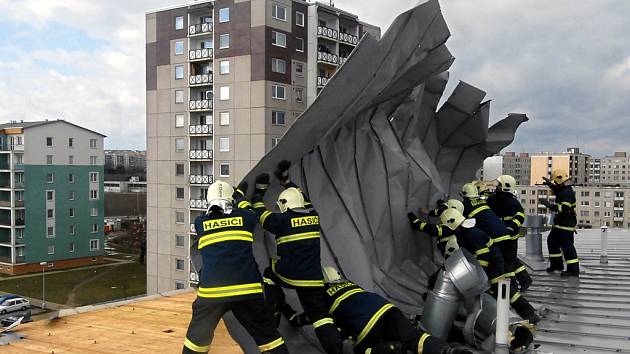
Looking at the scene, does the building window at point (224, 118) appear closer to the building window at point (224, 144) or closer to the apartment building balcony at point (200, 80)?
the building window at point (224, 144)

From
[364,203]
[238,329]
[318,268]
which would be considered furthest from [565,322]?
[238,329]

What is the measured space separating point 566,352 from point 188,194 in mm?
22067

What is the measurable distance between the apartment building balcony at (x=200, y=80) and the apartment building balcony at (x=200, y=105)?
2.69 feet

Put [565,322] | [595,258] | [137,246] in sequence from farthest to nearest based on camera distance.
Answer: [137,246] < [595,258] < [565,322]

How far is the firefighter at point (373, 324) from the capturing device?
405 cm

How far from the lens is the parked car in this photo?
22245 mm

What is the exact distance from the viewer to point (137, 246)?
146ft

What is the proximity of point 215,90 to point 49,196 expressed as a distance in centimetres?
1804

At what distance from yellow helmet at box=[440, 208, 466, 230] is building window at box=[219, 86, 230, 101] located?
63.1 ft

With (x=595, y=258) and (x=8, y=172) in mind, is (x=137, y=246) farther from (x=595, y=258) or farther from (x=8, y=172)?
(x=595, y=258)

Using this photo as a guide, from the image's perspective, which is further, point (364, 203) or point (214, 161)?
point (214, 161)

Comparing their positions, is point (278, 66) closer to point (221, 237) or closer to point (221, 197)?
point (221, 197)

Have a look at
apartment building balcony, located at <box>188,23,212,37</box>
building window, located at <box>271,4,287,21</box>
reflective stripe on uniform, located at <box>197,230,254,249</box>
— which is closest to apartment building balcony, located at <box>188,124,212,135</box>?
apartment building balcony, located at <box>188,23,212,37</box>

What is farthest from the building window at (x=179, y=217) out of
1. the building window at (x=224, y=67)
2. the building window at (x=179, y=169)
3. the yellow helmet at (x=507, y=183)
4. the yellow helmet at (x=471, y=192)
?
the yellow helmet at (x=471, y=192)
